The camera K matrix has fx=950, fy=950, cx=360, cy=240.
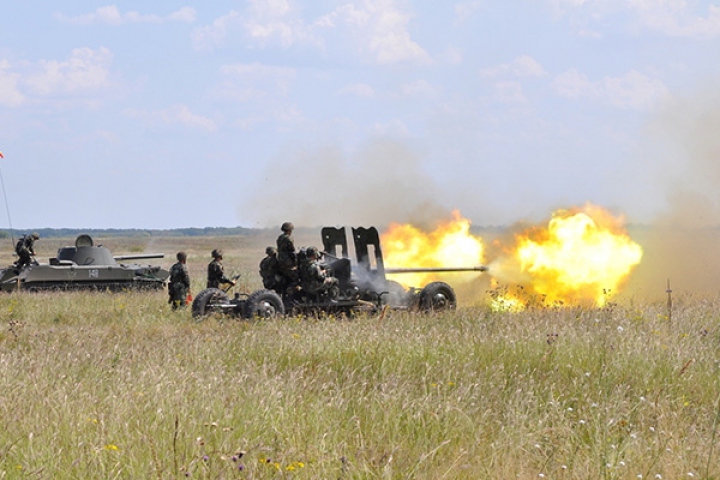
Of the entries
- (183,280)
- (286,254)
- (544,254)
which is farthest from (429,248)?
(183,280)

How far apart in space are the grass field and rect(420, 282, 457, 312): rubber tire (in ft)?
19.7

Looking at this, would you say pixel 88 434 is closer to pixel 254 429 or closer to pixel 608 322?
pixel 254 429

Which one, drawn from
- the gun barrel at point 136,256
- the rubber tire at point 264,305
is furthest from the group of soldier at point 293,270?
the gun barrel at point 136,256

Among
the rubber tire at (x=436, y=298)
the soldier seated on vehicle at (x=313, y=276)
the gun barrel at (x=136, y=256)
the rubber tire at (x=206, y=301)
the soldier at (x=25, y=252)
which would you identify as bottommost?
the rubber tire at (x=436, y=298)

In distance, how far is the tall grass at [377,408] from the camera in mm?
5895

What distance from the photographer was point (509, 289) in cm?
2183

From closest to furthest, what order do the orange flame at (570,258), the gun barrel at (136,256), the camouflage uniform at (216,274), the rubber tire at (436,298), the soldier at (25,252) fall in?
the rubber tire at (436,298), the camouflage uniform at (216,274), the orange flame at (570,258), the soldier at (25,252), the gun barrel at (136,256)

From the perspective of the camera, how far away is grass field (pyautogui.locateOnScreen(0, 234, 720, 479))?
589cm

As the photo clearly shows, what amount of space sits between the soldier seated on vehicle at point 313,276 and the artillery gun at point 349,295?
0.19m

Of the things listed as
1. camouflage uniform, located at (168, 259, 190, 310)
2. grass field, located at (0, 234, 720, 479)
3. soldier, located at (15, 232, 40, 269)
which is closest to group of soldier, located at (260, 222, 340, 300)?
camouflage uniform, located at (168, 259, 190, 310)


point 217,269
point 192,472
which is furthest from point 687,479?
point 217,269

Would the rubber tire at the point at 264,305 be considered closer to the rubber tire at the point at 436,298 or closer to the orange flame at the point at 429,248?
the rubber tire at the point at 436,298

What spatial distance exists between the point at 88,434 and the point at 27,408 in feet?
2.81

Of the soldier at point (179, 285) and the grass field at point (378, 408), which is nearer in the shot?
the grass field at point (378, 408)
